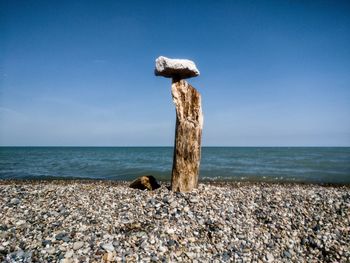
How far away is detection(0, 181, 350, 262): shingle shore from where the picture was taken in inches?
223

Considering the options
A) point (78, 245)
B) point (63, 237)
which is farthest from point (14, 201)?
point (78, 245)

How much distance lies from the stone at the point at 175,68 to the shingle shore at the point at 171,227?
4046mm

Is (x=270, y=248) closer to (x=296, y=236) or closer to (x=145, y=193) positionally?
(x=296, y=236)

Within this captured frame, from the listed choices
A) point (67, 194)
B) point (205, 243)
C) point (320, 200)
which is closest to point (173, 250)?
point (205, 243)

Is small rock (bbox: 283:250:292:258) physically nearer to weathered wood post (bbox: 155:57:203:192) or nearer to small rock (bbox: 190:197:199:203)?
small rock (bbox: 190:197:199:203)

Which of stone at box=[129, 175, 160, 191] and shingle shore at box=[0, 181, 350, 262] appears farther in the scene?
stone at box=[129, 175, 160, 191]

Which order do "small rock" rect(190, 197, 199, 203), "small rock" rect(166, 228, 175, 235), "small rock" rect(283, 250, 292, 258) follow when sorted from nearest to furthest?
"small rock" rect(283, 250, 292, 258), "small rock" rect(166, 228, 175, 235), "small rock" rect(190, 197, 199, 203)

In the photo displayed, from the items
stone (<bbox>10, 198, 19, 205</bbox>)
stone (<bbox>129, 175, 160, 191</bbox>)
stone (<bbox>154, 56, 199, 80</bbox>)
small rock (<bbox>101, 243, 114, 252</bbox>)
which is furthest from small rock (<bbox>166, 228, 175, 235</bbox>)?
stone (<bbox>154, 56, 199, 80</bbox>)

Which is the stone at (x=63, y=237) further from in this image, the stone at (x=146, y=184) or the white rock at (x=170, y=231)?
the stone at (x=146, y=184)

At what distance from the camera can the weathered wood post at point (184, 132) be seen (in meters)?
8.70

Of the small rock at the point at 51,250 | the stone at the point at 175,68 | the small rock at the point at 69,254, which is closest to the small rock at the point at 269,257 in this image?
the small rock at the point at 69,254

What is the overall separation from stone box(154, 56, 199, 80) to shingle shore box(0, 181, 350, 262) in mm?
4046

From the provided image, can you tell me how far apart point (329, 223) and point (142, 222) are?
5.32 meters

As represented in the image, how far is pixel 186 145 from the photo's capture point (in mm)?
8695
